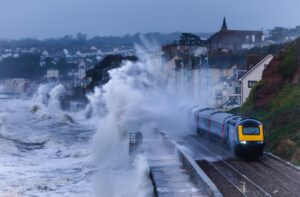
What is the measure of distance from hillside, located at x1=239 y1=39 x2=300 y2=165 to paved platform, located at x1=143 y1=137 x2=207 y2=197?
6178mm

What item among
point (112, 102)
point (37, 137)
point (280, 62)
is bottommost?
point (37, 137)

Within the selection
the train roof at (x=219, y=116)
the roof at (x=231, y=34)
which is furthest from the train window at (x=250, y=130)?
the roof at (x=231, y=34)

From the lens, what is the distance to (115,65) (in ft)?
362

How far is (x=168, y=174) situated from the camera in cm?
2530

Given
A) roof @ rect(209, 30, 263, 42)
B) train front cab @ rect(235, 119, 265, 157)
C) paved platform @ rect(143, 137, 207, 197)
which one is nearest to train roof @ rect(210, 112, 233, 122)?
paved platform @ rect(143, 137, 207, 197)

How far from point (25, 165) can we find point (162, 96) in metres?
26.4

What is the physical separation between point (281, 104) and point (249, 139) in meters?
10.7

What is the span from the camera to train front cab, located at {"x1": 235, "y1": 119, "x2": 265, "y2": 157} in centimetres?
2933

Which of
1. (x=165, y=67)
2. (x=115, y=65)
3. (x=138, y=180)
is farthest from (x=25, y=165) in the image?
(x=115, y=65)

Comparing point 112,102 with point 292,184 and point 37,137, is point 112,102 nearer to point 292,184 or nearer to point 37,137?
point 37,137

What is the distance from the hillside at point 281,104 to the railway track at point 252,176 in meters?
1.83

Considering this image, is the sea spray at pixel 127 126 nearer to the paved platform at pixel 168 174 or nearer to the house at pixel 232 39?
the paved platform at pixel 168 174

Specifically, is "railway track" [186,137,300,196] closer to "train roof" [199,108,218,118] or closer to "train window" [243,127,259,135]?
"train window" [243,127,259,135]

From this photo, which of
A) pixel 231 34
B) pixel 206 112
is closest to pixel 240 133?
pixel 206 112
